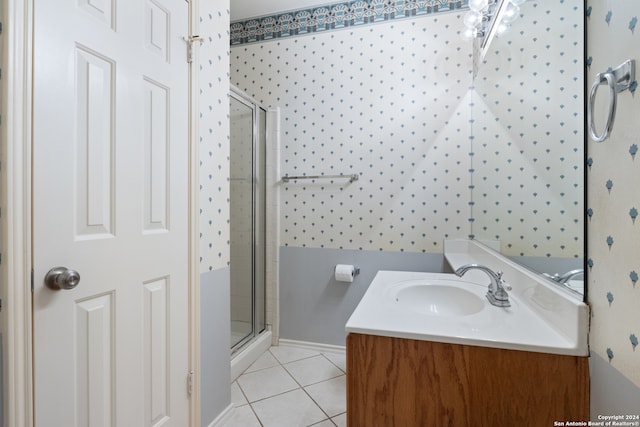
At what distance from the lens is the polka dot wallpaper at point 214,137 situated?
4.56ft

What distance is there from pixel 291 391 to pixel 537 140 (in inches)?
69.5

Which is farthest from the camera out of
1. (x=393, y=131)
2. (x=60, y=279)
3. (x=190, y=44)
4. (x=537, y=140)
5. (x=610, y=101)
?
(x=393, y=131)

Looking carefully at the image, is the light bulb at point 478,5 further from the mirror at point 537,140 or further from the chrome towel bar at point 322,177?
the chrome towel bar at point 322,177

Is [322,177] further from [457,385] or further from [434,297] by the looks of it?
[457,385]

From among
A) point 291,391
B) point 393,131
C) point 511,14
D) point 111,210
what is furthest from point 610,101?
point 291,391

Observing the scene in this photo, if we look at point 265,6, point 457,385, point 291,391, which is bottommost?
point 291,391

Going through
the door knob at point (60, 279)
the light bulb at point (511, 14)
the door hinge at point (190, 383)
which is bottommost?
the door hinge at point (190, 383)

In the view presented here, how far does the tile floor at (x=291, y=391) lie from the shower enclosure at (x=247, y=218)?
242 millimetres

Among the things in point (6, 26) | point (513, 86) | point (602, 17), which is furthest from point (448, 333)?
point (6, 26)

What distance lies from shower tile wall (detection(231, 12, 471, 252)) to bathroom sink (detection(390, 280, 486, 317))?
663 millimetres

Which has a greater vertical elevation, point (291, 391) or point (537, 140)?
point (537, 140)

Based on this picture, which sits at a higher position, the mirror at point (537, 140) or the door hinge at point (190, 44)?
the door hinge at point (190, 44)

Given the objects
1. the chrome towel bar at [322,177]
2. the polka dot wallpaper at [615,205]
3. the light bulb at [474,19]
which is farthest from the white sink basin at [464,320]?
the light bulb at [474,19]

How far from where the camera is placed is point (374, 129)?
7.19 ft
